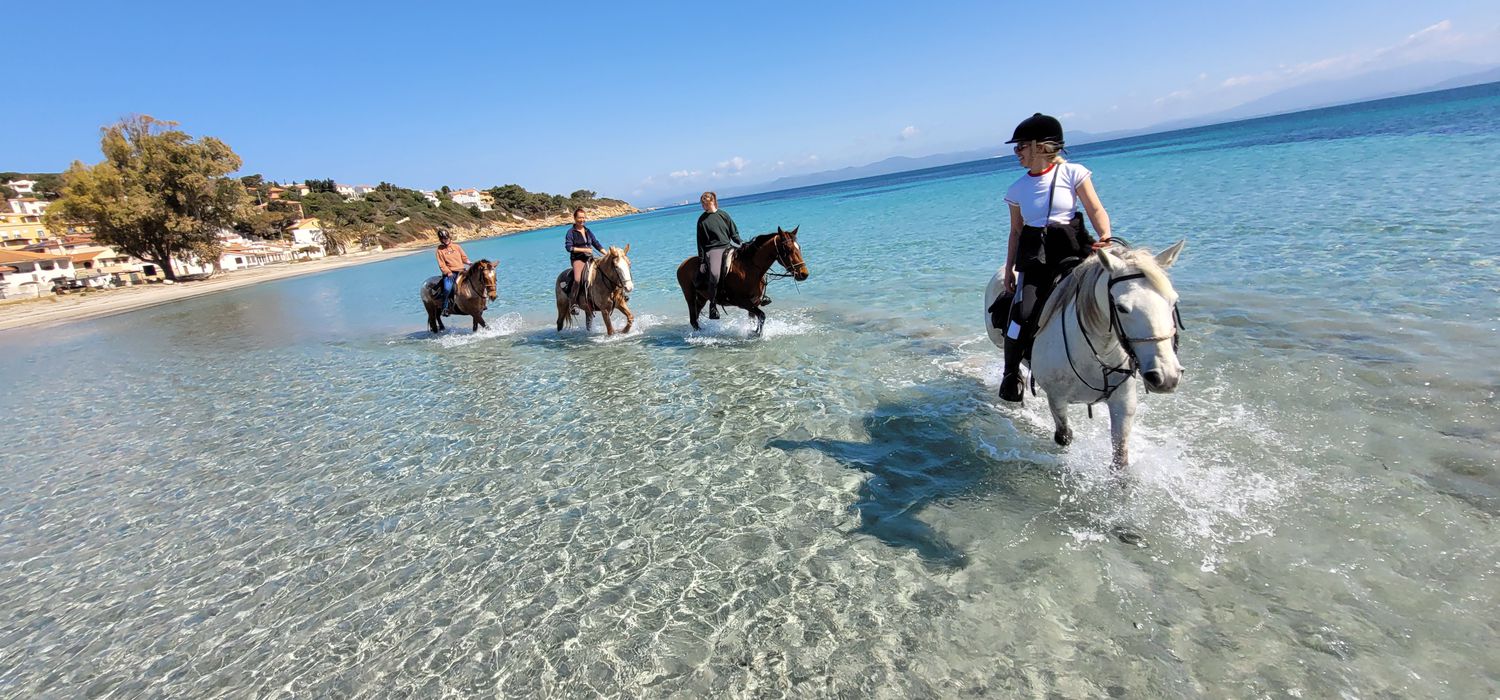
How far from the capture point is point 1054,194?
4.69 meters

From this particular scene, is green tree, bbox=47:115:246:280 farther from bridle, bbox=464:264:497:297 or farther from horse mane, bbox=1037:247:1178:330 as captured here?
horse mane, bbox=1037:247:1178:330

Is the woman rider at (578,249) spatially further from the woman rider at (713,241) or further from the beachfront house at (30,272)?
the beachfront house at (30,272)

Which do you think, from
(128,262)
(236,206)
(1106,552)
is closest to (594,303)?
(1106,552)

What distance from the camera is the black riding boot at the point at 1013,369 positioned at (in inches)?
213

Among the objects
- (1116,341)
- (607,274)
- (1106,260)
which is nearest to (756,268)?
(607,274)

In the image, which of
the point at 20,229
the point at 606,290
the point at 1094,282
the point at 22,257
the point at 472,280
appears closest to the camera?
the point at 1094,282

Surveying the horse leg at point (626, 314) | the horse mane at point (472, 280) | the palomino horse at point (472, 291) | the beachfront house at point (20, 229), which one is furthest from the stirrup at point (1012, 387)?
the beachfront house at point (20, 229)

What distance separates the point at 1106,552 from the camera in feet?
14.1

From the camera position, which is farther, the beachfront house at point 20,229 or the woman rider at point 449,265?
the beachfront house at point 20,229

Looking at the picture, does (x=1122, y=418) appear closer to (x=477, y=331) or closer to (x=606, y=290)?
(x=606, y=290)

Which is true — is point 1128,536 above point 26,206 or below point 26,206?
below

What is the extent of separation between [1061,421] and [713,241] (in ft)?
25.9

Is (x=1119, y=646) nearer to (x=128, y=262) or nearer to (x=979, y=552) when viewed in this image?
(x=979, y=552)

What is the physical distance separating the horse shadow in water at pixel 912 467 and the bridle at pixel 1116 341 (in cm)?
139
